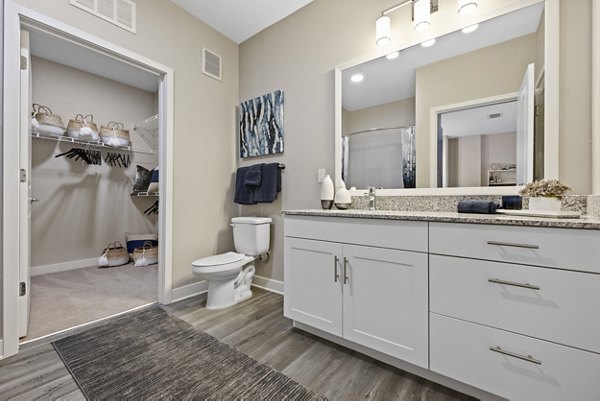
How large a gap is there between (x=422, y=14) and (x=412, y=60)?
0.86ft

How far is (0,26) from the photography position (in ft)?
4.81

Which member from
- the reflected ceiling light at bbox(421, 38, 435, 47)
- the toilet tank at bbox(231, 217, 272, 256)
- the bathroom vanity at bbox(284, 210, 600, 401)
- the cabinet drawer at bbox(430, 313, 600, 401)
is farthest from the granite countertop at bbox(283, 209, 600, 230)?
the reflected ceiling light at bbox(421, 38, 435, 47)

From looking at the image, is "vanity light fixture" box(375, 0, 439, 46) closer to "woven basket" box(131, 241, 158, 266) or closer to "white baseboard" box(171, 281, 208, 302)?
"white baseboard" box(171, 281, 208, 302)

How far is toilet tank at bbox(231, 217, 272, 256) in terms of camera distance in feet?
7.82

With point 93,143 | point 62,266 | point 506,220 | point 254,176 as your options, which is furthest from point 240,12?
point 62,266

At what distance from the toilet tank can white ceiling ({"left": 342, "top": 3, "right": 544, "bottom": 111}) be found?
129cm

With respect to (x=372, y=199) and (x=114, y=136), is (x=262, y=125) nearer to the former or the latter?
(x=372, y=199)

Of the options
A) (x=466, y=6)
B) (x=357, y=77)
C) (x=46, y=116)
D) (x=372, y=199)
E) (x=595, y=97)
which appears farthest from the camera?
(x=46, y=116)

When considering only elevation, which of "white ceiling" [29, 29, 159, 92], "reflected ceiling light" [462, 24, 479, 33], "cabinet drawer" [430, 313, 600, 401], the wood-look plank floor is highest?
"white ceiling" [29, 29, 159, 92]

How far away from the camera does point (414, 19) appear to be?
5.58 ft

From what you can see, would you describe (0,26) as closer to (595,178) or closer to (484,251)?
(484,251)

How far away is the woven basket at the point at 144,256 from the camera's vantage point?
335 cm

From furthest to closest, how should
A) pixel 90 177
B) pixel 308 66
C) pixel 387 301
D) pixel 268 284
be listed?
pixel 90 177 → pixel 268 284 → pixel 308 66 → pixel 387 301

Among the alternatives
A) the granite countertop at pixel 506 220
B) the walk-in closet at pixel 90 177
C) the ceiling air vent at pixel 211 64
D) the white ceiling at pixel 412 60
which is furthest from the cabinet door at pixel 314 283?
the ceiling air vent at pixel 211 64
